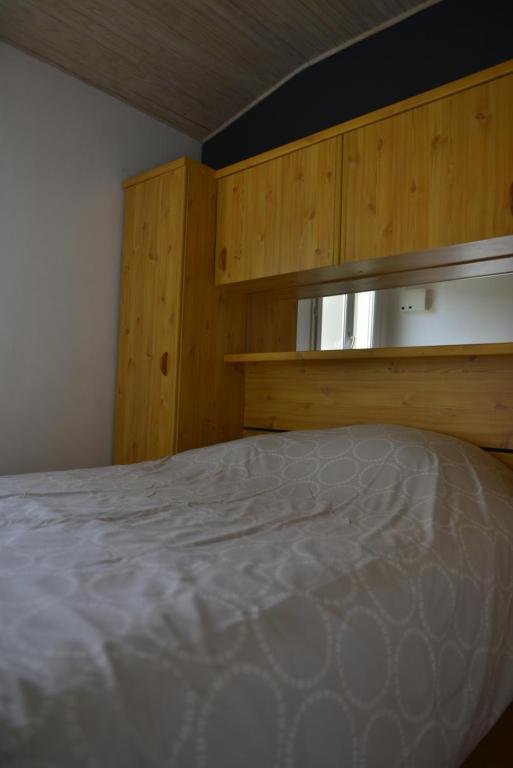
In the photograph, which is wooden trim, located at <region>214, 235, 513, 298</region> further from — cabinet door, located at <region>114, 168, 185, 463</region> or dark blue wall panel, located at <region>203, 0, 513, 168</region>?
dark blue wall panel, located at <region>203, 0, 513, 168</region>

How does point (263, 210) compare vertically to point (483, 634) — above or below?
above

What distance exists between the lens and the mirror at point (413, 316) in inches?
75.4

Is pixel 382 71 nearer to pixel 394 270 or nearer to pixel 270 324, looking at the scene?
pixel 394 270

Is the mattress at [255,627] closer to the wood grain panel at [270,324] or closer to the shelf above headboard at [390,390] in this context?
the shelf above headboard at [390,390]

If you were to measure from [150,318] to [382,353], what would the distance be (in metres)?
1.14

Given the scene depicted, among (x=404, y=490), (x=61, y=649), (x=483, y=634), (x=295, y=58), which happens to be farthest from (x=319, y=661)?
(x=295, y=58)

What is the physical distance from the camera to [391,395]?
2143 mm

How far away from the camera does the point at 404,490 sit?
4.81 feet

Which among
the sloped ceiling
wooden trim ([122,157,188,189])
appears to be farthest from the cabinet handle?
the sloped ceiling

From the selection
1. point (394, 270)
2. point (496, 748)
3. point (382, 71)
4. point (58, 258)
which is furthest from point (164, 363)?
point (496, 748)

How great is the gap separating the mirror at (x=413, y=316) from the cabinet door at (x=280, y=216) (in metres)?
0.29

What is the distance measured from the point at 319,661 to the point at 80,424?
7.08 feet

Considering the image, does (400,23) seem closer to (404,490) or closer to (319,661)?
(404,490)

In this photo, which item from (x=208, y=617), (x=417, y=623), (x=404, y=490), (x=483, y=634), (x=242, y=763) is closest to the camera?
(x=242, y=763)
